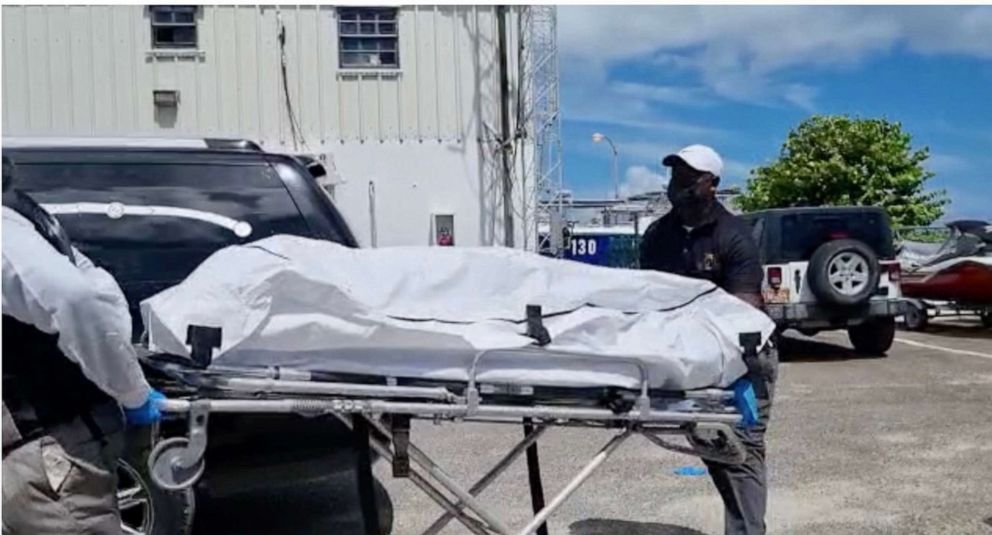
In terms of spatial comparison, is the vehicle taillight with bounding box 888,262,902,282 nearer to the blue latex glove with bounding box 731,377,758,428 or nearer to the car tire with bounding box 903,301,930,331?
the car tire with bounding box 903,301,930,331

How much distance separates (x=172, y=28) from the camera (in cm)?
1480

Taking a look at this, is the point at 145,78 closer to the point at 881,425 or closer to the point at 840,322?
the point at 840,322

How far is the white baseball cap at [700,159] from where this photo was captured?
4.59m

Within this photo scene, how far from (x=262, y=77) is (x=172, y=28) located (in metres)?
1.40

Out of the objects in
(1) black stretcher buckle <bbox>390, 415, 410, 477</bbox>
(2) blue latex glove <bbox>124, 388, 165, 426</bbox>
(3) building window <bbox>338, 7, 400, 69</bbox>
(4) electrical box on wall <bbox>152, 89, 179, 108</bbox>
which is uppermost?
(3) building window <bbox>338, 7, 400, 69</bbox>

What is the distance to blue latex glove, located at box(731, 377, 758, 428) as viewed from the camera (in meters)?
3.46

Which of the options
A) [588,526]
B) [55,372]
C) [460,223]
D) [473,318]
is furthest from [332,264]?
[460,223]

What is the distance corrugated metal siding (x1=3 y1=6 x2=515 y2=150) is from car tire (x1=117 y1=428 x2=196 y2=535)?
11414 millimetres

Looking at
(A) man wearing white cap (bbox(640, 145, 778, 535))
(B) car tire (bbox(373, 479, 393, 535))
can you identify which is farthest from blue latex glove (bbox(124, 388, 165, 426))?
(A) man wearing white cap (bbox(640, 145, 778, 535))

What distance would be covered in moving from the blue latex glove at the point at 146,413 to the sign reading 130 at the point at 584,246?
682 inches

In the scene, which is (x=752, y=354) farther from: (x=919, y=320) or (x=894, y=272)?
(x=919, y=320)

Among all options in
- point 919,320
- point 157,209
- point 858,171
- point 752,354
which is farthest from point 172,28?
point 858,171

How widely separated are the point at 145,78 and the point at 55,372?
511 inches

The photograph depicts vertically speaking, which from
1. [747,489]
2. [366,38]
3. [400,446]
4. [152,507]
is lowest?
[747,489]
